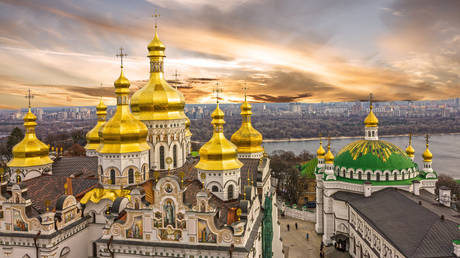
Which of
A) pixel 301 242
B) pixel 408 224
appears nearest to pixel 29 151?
pixel 301 242

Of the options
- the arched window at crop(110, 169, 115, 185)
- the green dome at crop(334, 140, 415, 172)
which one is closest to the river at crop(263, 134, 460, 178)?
the green dome at crop(334, 140, 415, 172)

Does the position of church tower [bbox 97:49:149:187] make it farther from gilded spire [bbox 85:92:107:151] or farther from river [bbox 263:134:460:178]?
river [bbox 263:134:460:178]

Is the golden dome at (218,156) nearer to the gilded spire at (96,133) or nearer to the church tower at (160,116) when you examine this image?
the church tower at (160,116)

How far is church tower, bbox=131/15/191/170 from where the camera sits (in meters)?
17.0

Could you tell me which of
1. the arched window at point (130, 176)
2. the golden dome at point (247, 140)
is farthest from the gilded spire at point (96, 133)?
the golden dome at point (247, 140)

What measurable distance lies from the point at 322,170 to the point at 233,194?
1198 centimetres

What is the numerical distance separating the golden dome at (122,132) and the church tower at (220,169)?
9.94 ft

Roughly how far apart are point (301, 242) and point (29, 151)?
16.9 m

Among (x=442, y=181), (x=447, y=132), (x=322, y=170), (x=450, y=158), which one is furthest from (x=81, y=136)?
(x=447, y=132)

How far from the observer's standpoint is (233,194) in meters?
14.4

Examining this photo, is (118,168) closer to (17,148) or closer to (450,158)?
(17,148)

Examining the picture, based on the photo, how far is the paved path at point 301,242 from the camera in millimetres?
20406

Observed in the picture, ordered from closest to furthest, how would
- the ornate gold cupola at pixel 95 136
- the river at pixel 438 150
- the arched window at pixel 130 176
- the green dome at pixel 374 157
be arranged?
the arched window at pixel 130 176 < the green dome at pixel 374 157 < the ornate gold cupola at pixel 95 136 < the river at pixel 438 150

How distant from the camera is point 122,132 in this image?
14.9 m
